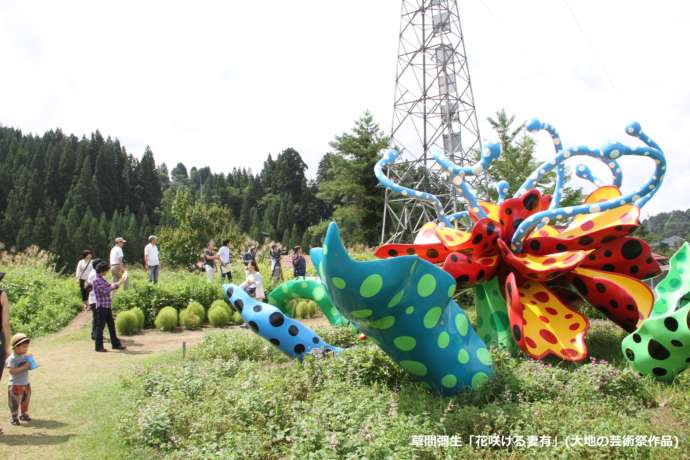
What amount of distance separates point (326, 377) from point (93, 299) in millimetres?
4944

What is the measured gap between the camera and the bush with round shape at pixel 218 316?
11.1 m

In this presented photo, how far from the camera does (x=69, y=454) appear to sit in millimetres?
A: 4496

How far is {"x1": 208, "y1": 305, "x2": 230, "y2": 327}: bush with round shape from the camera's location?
11055 mm

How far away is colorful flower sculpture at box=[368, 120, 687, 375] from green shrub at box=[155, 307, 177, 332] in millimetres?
5534

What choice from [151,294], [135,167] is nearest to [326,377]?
[151,294]

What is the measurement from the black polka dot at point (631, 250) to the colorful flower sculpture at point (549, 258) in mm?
12

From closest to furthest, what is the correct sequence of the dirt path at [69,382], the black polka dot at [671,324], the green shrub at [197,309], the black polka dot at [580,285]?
the dirt path at [69,382], the black polka dot at [671,324], the black polka dot at [580,285], the green shrub at [197,309]

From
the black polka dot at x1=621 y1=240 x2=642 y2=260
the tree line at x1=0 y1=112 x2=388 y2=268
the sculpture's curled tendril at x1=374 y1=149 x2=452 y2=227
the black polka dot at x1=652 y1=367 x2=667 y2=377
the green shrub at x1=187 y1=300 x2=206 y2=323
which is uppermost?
the tree line at x1=0 y1=112 x2=388 y2=268

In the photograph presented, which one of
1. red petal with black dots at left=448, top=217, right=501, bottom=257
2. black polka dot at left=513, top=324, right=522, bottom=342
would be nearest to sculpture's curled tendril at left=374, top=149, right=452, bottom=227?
red petal with black dots at left=448, top=217, right=501, bottom=257

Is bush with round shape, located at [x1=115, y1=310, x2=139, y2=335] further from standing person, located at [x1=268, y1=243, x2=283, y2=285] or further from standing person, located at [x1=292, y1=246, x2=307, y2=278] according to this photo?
standing person, located at [x1=292, y1=246, x2=307, y2=278]

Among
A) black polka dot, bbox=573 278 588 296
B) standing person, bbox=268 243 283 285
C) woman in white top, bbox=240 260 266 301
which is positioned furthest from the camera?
standing person, bbox=268 243 283 285

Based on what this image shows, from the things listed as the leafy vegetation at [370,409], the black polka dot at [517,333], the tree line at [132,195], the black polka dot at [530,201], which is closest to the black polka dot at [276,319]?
the leafy vegetation at [370,409]

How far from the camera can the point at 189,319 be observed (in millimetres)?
10797

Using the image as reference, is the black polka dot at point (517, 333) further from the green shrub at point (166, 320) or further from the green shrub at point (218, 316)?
the green shrub at point (166, 320)
